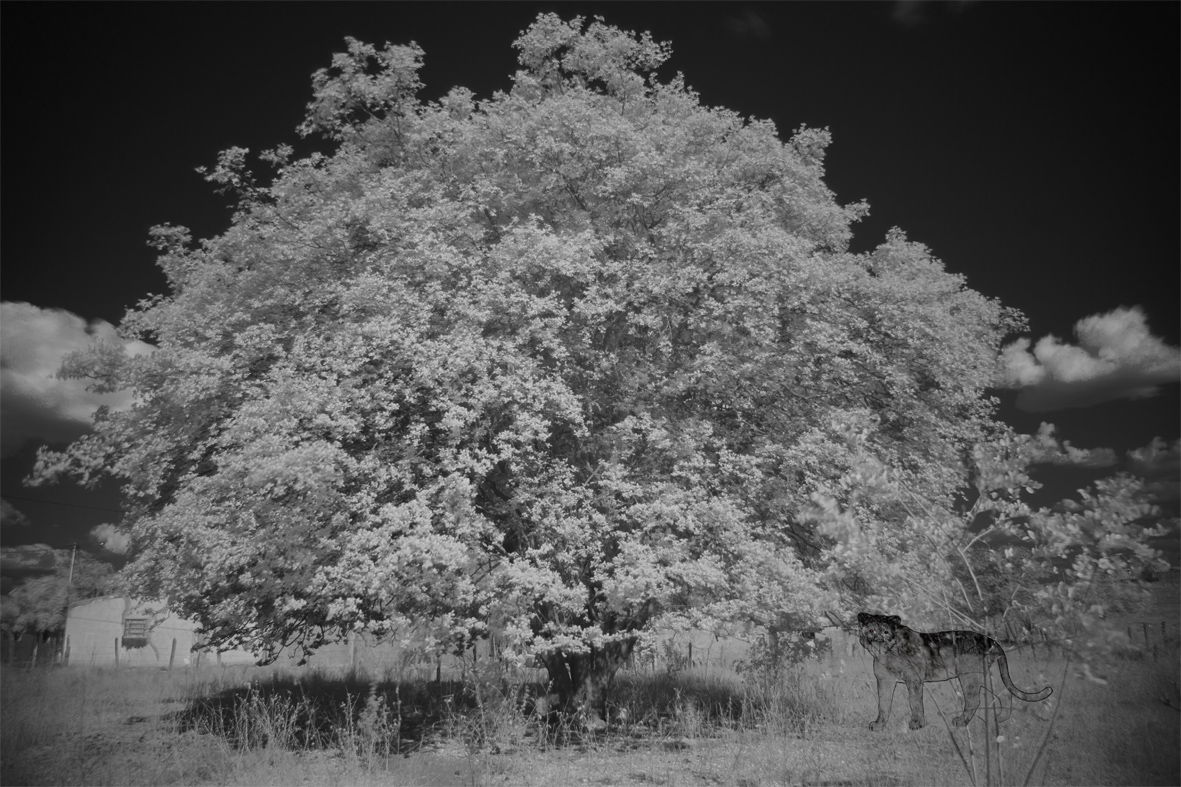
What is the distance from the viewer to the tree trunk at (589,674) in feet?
41.9

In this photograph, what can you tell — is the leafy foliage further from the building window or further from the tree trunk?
the tree trunk

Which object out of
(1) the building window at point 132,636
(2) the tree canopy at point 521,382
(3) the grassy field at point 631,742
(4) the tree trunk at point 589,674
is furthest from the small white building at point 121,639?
(2) the tree canopy at point 521,382

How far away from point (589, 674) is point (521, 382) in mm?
6511

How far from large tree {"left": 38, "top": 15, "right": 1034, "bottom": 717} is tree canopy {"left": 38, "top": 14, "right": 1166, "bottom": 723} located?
0.07 meters

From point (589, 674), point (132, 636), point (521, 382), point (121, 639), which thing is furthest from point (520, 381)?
point (121, 639)

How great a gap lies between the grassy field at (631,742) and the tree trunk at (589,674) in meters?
0.62

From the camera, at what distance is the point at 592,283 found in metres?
11.7

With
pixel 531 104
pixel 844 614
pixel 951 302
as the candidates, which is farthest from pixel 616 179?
pixel 951 302

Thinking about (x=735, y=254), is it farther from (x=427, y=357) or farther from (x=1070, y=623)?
(x=1070, y=623)

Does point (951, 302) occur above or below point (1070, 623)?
above

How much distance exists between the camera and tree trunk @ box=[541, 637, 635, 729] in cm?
1276

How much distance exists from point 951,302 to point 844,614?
32.9 ft

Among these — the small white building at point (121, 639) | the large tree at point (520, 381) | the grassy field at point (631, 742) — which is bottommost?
the small white building at point (121, 639)

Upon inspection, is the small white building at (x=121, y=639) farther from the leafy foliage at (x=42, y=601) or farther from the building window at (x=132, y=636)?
the leafy foliage at (x=42, y=601)
